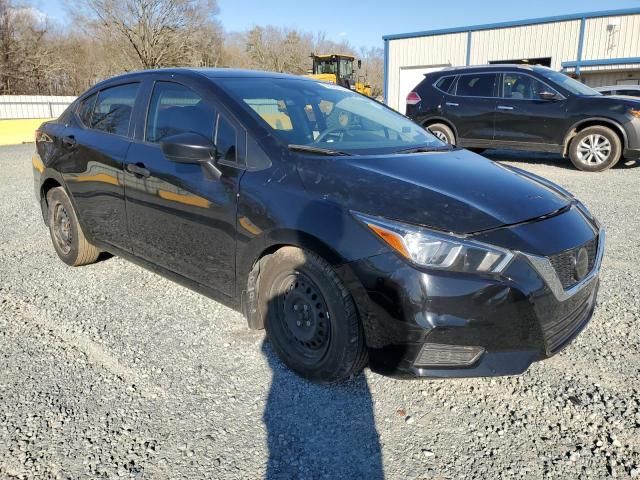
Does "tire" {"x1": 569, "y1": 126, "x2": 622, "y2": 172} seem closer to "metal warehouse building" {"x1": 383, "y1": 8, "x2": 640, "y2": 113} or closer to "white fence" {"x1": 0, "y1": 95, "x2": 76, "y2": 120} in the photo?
→ "metal warehouse building" {"x1": 383, "y1": 8, "x2": 640, "y2": 113}

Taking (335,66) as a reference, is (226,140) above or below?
below

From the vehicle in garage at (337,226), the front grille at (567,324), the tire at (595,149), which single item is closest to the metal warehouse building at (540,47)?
the tire at (595,149)

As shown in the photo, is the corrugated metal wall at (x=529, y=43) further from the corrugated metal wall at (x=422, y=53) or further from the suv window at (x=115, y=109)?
the suv window at (x=115, y=109)

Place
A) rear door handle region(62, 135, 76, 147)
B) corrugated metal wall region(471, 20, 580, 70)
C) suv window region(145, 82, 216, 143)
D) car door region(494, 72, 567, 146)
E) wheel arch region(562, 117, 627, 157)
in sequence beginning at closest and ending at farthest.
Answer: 1. suv window region(145, 82, 216, 143)
2. rear door handle region(62, 135, 76, 147)
3. wheel arch region(562, 117, 627, 157)
4. car door region(494, 72, 567, 146)
5. corrugated metal wall region(471, 20, 580, 70)

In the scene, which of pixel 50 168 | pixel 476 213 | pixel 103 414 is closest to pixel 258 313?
pixel 103 414

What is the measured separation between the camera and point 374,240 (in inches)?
91.0

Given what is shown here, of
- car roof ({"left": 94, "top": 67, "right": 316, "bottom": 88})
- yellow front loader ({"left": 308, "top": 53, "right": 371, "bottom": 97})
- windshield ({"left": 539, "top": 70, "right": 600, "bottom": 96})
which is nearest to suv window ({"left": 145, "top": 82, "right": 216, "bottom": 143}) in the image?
car roof ({"left": 94, "top": 67, "right": 316, "bottom": 88})

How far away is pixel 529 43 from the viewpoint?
23.6 m

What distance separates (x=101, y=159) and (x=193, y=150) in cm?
132

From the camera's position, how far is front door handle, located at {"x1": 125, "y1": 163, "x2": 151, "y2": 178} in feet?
11.2

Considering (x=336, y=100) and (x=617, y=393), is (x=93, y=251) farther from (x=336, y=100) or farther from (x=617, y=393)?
(x=617, y=393)

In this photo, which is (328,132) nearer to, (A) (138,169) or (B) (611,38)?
(A) (138,169)

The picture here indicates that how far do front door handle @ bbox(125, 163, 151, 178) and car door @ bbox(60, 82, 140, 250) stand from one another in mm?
115

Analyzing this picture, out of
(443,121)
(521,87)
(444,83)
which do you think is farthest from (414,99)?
(521,87)
